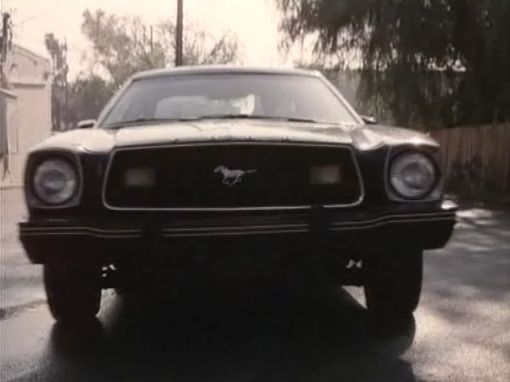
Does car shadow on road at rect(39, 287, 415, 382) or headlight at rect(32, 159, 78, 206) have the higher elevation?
headlight at rect(32, 159, 78, 206)

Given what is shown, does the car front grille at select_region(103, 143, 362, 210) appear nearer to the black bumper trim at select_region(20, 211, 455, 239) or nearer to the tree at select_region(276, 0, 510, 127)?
the black bumper trim at select_region(20, 211, 455, 239)

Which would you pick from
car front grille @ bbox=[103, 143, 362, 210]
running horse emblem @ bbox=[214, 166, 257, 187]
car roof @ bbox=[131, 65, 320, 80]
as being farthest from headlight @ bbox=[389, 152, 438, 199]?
car roof @ bbox=[131, 65, 320, 80]

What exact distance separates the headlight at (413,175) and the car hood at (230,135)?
9cm

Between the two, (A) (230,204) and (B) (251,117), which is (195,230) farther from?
(B) (251,117)

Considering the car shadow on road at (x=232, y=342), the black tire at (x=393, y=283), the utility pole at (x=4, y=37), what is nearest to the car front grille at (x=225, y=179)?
the black tire at (x=393, y=283)

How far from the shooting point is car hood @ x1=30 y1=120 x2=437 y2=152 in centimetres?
461

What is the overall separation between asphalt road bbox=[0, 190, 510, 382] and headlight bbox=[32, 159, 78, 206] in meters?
0.85

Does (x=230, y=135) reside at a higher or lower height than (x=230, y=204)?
higher

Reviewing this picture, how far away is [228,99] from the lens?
593 cm

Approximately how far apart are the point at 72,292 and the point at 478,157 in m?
18.4

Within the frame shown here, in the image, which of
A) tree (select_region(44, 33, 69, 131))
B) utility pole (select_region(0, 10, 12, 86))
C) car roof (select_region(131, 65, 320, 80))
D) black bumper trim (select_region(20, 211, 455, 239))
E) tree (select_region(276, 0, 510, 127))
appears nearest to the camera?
black bumper trim (select_region(20, 211, 455, 239))

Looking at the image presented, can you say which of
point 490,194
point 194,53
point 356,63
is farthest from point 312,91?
point 194,53

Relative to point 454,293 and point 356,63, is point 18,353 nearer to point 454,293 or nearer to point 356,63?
point 454,293

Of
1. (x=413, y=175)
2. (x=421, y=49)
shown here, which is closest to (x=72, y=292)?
(x=413, y=175)
